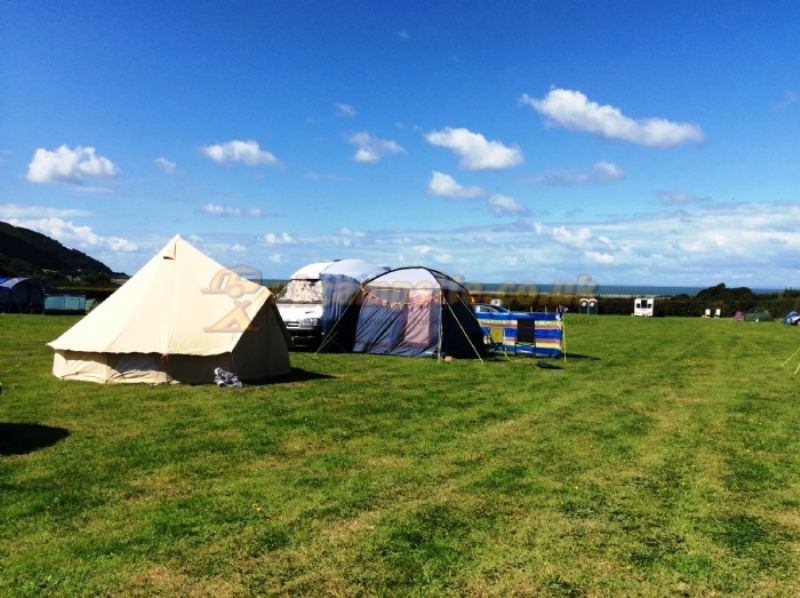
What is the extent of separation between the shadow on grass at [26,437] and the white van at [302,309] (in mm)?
9927

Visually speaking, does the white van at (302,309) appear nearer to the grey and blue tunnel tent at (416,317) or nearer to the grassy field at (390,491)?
the grey and blue tunnel tent at (416,317)

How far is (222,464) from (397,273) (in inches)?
445

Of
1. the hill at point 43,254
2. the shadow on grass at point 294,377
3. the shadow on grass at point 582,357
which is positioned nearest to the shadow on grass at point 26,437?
the shadow on grass at point 294,377

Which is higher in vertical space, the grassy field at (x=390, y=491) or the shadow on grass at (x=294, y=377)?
the shadow on grass at (x=294, y=377)

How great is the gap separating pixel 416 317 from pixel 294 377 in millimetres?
5145

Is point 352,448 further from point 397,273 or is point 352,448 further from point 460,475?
point 397,273

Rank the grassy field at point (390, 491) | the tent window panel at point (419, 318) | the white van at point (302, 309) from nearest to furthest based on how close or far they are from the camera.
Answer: the grassy field at point (390, 491), the tent window panel at point (419, 318), the white van at point (302, 309)

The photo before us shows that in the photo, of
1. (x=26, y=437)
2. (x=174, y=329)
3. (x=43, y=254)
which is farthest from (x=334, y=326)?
(x=43, y=254)

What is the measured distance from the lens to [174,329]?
1157 centimetres

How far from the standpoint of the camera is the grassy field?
14.6 ft

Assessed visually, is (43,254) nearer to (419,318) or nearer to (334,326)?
(334,326)

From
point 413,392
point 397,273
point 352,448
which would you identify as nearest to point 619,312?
point 397,273

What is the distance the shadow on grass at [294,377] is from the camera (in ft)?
40.7

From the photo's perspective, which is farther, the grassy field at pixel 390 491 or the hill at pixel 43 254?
the hill at pixel 43 254
